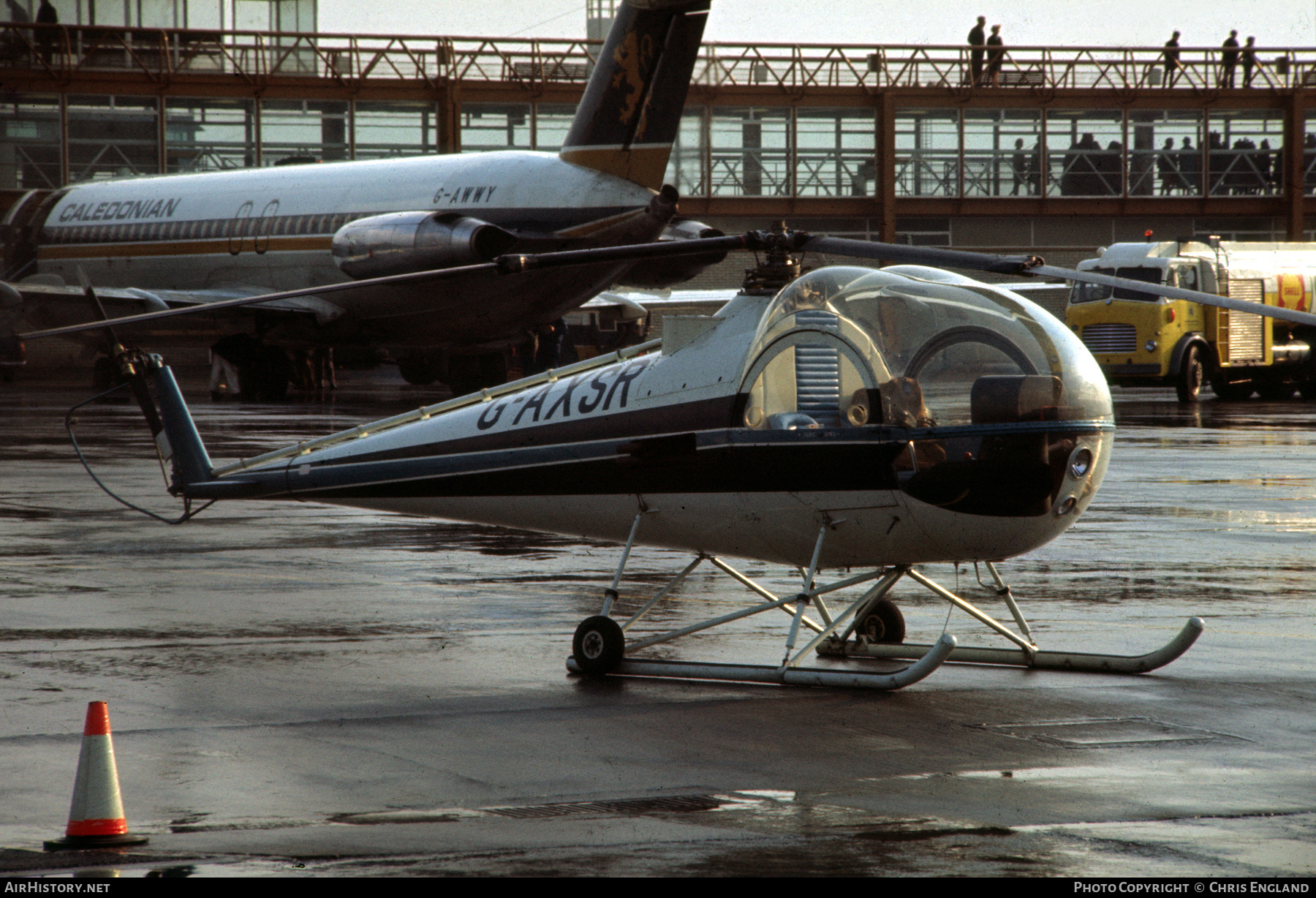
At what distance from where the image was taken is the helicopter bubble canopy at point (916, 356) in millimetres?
8164

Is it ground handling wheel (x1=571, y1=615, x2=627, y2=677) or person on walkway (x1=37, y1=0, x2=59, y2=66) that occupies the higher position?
person on walkway (x1=37, y1=0, x2=59, y2=66)

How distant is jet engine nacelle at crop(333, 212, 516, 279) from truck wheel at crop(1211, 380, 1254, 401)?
1953 cm

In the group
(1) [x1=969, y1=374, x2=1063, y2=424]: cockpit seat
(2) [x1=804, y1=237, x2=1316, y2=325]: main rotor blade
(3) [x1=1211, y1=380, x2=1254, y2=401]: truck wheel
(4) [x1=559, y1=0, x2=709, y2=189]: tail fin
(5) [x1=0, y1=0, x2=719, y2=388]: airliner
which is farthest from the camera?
(3) [x1=1211, y1=380, x2=1254, y2=401]: truck wheel

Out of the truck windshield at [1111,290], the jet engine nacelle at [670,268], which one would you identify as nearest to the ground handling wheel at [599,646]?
the jet engine nacelle at [670,268]

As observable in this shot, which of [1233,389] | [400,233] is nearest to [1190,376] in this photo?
[1233,389]

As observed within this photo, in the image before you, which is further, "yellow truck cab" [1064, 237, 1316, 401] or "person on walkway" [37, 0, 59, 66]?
"person on walkway" [37, 0, 59, 66]

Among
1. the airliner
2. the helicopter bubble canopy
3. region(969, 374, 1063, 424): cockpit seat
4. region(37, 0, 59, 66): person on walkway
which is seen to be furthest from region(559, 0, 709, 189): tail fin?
region(37, 0, 59, 66): person on walkway

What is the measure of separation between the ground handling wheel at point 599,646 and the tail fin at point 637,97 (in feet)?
70.8

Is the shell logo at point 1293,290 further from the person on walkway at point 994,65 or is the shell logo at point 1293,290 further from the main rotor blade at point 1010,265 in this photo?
the main rotor blade at point 1010,265

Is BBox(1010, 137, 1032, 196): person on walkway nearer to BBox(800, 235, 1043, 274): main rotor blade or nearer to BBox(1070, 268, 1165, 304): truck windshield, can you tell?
BBox(1070, 268, 1165, 304): truck windshield

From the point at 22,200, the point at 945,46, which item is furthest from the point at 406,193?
the point at 945,46

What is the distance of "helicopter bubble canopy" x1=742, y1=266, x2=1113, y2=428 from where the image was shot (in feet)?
26.8

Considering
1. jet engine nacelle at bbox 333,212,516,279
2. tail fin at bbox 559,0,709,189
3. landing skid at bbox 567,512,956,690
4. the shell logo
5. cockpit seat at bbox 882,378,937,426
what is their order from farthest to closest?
the shell logo, jet engine nacelle at bbox 333,212,516,279, tail fin at bbox 559,0,709,189, cockpit seat at bbox 882,378,937,426, landing skid at bbox 567,512,956,690

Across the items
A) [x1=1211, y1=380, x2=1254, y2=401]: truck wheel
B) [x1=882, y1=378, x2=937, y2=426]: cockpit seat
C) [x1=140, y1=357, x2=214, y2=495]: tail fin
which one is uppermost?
[x1=882, y1=378, x2=937, y2=426]: cockpit seat
